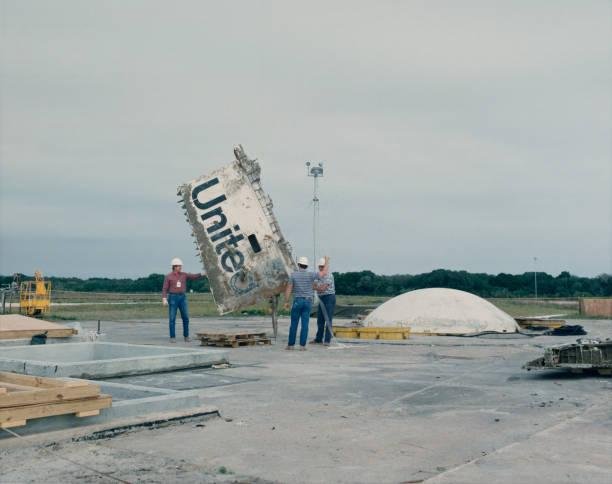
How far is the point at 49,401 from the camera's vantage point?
6156mm

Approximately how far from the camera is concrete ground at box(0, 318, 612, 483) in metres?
5.11

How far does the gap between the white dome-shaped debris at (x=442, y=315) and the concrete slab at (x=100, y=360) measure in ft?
39.5

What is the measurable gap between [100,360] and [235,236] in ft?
24.4

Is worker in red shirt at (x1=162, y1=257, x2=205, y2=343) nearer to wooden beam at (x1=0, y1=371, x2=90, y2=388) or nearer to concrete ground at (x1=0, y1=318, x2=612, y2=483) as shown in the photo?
concrete ground at (x1=0, y1=318, x2=612, y2=483)

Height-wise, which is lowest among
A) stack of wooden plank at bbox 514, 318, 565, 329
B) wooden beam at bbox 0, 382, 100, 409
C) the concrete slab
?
the concrete slab

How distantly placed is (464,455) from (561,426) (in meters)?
1.58

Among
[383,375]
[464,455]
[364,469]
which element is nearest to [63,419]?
[364,469]

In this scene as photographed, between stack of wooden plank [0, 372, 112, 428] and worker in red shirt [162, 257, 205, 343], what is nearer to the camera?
stack of wooden plank [0, 372, 112, 428]

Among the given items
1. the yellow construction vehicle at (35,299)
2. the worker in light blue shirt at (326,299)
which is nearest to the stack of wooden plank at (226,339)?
the worker in light blue shirt at (326,299)

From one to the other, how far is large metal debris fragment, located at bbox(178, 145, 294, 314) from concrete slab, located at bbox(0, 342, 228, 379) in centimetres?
511

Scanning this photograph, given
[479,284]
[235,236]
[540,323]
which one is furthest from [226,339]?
[479,284]

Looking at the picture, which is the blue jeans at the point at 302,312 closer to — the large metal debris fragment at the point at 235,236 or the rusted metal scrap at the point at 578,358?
the large metal debris fragment at the point at 235,236

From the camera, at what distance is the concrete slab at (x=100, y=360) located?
9977 mm

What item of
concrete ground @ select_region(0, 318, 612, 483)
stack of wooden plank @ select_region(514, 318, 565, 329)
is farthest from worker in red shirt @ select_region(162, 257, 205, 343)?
stack of wooden plank @ select_region(514, 318, 565, 329)
